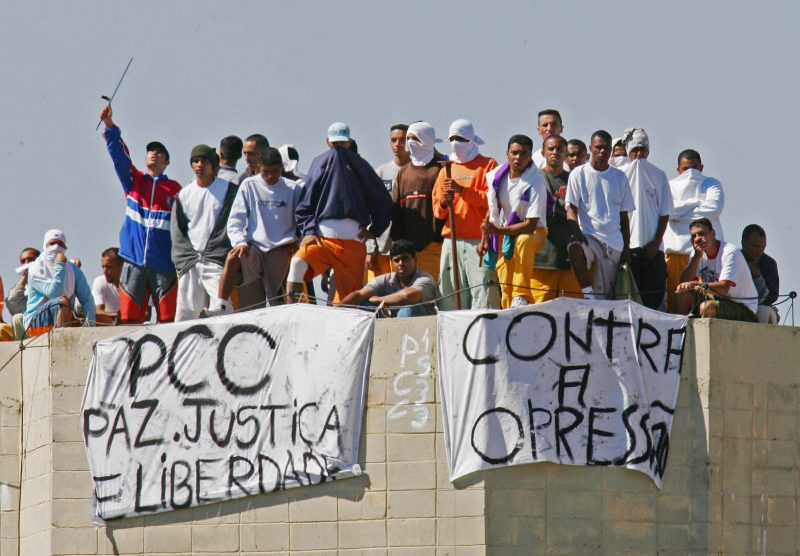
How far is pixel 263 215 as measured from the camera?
19594 millimetres

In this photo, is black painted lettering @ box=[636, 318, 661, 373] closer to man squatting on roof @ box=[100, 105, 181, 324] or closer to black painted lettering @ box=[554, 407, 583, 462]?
black painted lettering @ box=[554, 407, 583, 462]

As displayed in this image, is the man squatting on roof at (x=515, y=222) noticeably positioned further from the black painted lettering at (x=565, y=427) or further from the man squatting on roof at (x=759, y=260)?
the man squatting on roof at (x=759, y=260)

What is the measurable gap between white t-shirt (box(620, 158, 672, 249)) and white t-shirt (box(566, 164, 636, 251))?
19.0 inches

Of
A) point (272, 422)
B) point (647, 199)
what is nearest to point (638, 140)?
point (647, 199)

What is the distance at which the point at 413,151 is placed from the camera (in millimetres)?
20141

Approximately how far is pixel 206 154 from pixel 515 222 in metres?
3.55

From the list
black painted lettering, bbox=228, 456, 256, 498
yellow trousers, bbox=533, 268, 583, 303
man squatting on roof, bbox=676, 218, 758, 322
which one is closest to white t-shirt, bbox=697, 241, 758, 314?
man squatting on roof, bbox=676, 218, 758, 322

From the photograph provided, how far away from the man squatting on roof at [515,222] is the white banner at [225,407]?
58.6 inches

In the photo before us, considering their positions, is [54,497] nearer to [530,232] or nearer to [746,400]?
[530,232]

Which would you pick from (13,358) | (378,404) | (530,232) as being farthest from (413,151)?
(13,358)

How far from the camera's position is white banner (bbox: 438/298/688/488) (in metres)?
17.7

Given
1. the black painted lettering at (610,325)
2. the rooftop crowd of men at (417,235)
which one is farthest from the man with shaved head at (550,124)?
the black painted lettering at (610,325)

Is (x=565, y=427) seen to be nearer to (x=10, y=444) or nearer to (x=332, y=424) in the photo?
(x=332, y=424)

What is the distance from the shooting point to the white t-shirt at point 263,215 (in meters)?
19.5
